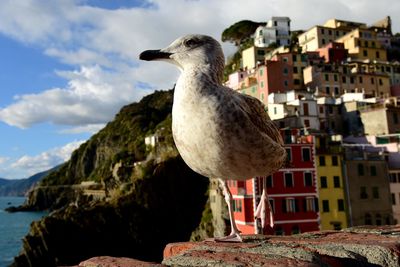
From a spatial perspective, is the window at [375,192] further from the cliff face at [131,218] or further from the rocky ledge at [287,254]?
the rocky ledge at [287,254]

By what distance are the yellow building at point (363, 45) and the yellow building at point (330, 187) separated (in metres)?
31.3

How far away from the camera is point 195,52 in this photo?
3029 millimetres

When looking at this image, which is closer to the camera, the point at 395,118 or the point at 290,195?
the point at 290,195

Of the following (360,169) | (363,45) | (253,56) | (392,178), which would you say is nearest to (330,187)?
(360,169)

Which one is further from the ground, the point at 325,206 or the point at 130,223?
the point at 325,206

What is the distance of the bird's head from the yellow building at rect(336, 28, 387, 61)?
58.0m

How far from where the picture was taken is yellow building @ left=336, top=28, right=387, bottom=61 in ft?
185

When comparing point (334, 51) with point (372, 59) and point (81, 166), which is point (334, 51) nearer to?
point (372, 59)

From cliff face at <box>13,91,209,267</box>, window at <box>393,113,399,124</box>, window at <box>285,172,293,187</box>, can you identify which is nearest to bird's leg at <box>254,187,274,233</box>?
window at <box>285,172,293,187</box>

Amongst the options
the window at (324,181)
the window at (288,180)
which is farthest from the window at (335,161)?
the window at (288,180)

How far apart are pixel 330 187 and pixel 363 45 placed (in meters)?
35.0

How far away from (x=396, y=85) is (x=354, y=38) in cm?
912

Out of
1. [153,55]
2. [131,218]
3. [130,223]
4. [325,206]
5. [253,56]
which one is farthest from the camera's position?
[253,56]

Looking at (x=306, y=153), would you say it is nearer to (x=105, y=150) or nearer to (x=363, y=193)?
(x=363, y=193)
